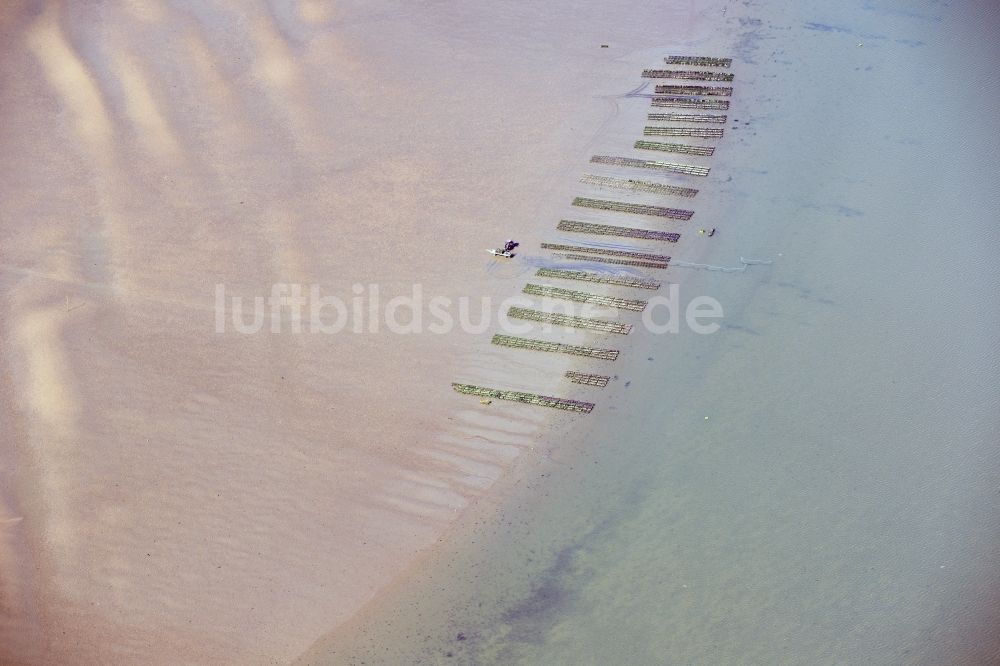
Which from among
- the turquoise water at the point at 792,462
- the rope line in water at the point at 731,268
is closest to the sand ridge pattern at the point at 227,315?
the turquoise water at the point at 792,462

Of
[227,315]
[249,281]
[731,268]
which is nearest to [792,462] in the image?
[731,268]

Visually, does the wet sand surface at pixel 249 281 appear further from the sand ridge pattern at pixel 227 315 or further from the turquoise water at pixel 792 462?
the turquoise water at pixel 792 462

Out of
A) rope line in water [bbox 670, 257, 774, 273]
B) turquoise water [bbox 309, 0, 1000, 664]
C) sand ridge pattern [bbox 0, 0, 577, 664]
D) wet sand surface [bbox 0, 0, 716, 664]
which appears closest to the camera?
turquoise water [bbox 309, 0, 1000, 664]

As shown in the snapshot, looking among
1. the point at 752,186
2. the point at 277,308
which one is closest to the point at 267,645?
the point at 277,308

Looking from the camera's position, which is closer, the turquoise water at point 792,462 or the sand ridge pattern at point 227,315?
the turquoise water at point 792,462

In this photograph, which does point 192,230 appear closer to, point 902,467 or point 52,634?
point 52,634

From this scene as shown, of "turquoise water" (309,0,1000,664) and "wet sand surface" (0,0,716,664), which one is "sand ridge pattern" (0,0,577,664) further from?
"turquoise water" (309,0,1000,664)

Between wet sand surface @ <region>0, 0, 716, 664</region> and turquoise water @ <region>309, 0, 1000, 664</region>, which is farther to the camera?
wet sand surface @ <region>0, 0, 716, 664</region>

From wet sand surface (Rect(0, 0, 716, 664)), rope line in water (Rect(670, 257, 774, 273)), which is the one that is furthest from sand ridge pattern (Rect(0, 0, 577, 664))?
rope line in water (Rect(670, 257, 774, 273))
